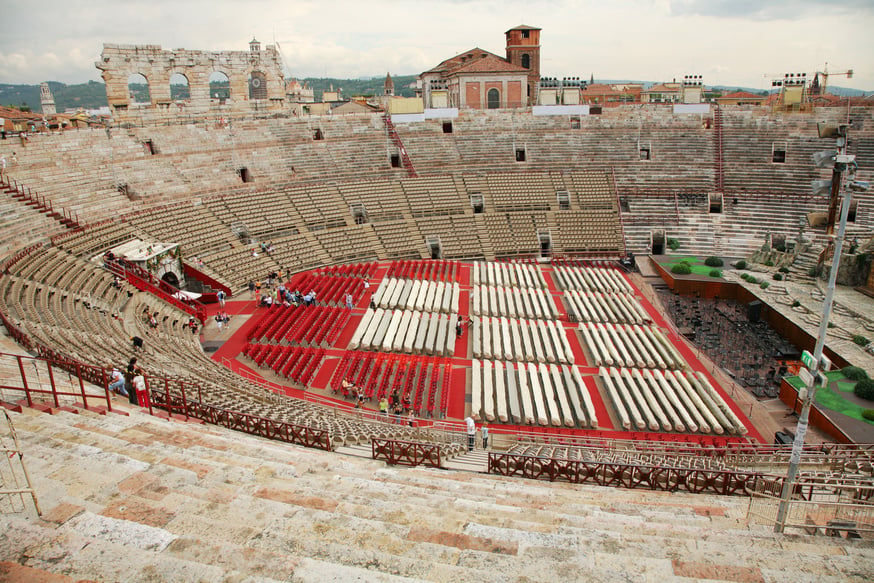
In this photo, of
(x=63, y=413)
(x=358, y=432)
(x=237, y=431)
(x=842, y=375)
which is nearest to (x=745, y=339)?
(x=842, y=375)

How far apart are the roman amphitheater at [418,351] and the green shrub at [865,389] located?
2218mm

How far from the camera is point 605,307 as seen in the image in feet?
89.8

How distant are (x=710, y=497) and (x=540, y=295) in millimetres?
17759

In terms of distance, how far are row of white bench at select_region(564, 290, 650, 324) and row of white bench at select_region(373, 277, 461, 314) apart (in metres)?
5.78

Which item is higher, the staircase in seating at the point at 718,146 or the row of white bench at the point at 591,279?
the staircase in seating at the point at 718,146

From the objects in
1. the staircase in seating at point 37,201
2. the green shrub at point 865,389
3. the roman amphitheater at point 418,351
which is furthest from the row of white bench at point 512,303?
the staircase in seating at point 37,201

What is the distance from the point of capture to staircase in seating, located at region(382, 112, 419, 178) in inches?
1688

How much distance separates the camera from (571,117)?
153 ft

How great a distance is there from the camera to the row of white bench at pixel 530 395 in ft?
→ 58.9

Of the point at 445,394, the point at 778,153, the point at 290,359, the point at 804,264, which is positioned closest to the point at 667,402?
the point at 445,394

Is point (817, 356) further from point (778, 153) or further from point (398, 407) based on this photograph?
point (778, 153)

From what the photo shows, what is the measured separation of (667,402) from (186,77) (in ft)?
131

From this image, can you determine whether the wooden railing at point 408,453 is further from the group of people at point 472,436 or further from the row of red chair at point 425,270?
the row of red chair at point 425,270

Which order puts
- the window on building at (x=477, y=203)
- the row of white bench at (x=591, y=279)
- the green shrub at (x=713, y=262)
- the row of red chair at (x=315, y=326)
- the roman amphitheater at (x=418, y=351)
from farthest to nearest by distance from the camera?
1. the window on building at (x=477, y=203)
2. the green shrub at (x=713, y=262)
3. the row of white bench at (x=591, y=279)
4. the row of red chair at (x=315, y=326)
5. the roman amphitheater at (x=418, y=351)
